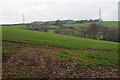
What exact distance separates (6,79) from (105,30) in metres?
58.9

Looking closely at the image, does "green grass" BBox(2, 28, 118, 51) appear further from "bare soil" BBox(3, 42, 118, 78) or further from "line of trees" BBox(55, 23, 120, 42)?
"line of trees" BBox(55, 23, 120, 42)

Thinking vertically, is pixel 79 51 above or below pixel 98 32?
below

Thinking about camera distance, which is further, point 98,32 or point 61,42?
point 98,32

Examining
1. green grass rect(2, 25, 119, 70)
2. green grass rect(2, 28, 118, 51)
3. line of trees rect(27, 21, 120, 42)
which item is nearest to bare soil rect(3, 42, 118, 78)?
green grass rect(2, 25, 119, 70)

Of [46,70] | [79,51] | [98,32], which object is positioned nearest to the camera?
[46,70]

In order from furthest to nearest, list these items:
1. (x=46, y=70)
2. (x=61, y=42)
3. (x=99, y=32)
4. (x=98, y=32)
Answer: (x=99, y=32) → (x=98, y=32) → (x=61, y=42) → (x=46, y=70)

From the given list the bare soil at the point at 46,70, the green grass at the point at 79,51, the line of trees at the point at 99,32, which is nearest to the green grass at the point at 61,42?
the green grass at the point at 79,51

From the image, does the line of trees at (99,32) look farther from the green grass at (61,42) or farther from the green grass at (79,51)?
the green grass at (79,51)

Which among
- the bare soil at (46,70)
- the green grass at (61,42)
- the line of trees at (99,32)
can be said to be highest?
the line of trees at (99,32)

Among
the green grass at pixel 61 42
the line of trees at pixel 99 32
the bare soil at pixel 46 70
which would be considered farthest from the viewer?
the line of trees at pixel 99 32

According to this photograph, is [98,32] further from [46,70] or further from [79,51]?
[46,70]

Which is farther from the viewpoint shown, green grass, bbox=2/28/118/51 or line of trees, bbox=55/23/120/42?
line of trees, bbox=55/23/120/42

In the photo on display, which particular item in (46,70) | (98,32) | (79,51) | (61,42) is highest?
(98,32)

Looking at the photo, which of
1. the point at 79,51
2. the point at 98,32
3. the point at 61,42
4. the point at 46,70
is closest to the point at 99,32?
the point at 98,32
